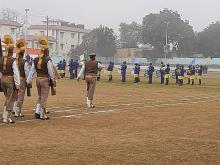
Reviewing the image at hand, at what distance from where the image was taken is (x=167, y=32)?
283 feet

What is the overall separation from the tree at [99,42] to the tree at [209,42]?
16.0 meters

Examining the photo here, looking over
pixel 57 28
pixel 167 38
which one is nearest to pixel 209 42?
pixel 167 38

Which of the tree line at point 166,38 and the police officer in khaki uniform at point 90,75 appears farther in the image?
the tree line at point 166,38

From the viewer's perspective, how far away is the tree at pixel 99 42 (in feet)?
273

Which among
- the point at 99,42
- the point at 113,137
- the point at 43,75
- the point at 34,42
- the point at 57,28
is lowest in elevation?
the point at 113,137

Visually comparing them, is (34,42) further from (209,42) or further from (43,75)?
(43,75)

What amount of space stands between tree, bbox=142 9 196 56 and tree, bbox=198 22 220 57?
60.1 inches


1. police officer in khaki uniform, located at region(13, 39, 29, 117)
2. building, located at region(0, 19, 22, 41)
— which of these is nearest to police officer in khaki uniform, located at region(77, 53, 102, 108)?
police officer in khaki uniform, located at region(13, 39, 29, 117)

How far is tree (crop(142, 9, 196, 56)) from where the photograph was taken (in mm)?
85875

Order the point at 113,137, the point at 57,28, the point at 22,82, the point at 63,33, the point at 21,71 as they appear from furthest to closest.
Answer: the point at 63,33 → the point at 57,28 → the point at 22,82 → the point at 21,71 → the point at 113,137

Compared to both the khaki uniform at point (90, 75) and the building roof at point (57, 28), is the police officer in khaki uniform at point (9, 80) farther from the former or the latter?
the building roof at point (57, 28)

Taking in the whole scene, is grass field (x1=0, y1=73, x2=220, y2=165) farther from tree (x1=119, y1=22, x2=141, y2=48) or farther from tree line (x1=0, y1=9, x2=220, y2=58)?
tree (x1=119, y1=22, x2=141, y2=48)

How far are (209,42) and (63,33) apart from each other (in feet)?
129

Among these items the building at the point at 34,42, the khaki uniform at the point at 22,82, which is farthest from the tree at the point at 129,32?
the khaki uniform at the point at 22,82
